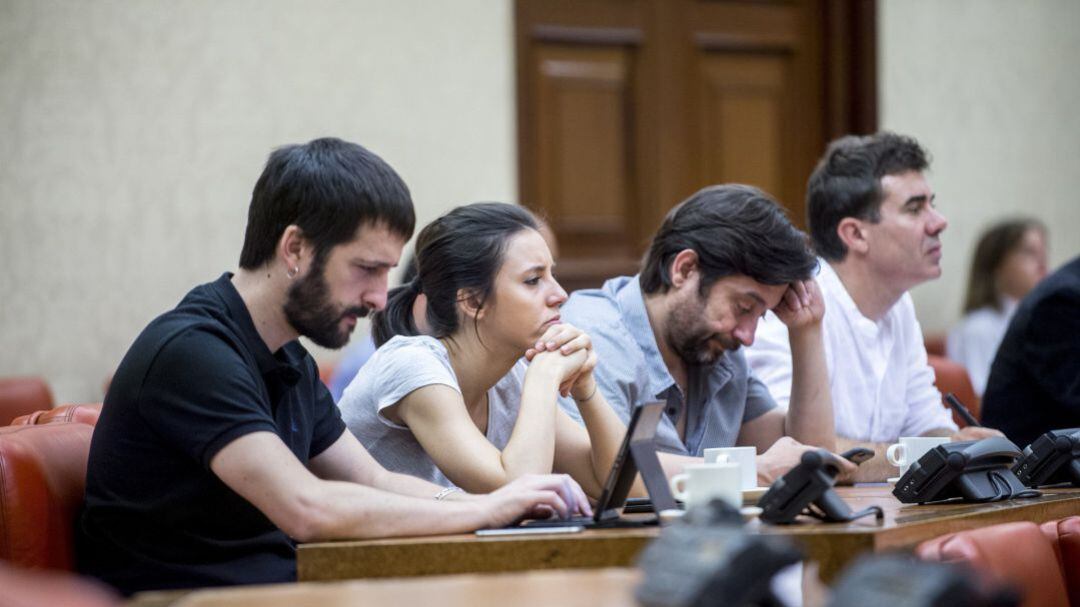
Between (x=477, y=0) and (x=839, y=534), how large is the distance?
3221 millimetres

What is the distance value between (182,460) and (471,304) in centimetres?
66

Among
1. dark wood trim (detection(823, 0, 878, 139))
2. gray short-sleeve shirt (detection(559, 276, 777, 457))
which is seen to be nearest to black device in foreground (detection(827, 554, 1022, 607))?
gray short-sleeve shirt (detection(559, 276, 777, 457))

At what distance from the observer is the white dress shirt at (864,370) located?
3.20 m

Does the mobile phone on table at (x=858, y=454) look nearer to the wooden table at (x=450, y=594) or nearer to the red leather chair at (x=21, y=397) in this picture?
the wooden table at (x=450, y=594)

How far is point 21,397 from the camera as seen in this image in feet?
11.9

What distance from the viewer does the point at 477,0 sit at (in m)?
4.56

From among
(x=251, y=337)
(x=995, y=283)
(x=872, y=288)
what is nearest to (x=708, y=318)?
(x=872, y=288)

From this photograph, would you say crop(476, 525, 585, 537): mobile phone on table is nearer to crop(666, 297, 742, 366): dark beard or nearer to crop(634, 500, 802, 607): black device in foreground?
crop(634, 500, 802, 607): black device in foreground

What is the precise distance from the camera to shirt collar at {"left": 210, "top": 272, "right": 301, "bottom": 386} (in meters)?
2.02

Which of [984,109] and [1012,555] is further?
[984,109]

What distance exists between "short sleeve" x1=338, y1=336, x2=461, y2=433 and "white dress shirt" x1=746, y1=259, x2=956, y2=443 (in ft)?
3.62

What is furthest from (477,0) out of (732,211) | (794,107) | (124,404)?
(124,404)

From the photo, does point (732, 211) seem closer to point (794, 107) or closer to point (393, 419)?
point (393, 419)

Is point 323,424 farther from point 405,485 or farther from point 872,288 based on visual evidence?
point 872,288
